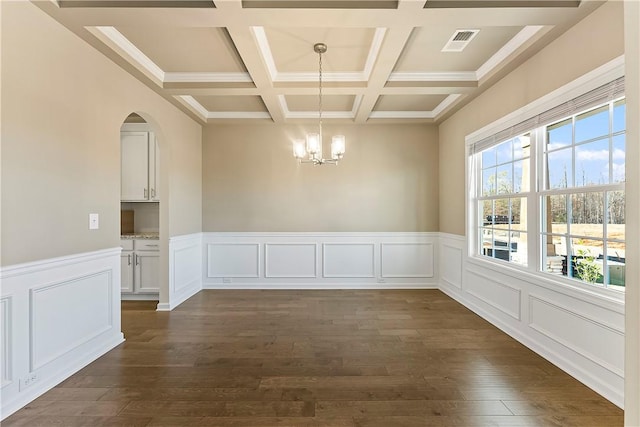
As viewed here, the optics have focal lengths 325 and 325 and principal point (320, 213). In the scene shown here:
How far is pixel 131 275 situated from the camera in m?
4.68

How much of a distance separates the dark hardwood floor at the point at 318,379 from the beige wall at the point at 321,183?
1.92 m

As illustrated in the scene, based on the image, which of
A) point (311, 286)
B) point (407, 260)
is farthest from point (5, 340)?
point (407, 260)

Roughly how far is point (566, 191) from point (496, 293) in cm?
148

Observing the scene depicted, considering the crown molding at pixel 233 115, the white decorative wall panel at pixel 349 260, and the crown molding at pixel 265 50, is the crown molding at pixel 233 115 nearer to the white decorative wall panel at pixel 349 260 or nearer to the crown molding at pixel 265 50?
the crown molding at pixel 265 50

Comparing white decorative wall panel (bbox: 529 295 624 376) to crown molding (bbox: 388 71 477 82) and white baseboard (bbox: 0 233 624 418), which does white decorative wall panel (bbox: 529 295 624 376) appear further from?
crown molding (bbox: 388 71 477 82)

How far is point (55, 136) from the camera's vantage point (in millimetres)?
2494

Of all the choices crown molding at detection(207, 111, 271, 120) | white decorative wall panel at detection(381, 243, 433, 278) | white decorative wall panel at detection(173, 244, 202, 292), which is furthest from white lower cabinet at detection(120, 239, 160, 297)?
white decorative wall panel at detection(381, 243, 433, 278)

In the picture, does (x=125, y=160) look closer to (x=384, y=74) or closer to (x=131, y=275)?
(x=131, y=275)

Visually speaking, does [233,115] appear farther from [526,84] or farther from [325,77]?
[526,84]

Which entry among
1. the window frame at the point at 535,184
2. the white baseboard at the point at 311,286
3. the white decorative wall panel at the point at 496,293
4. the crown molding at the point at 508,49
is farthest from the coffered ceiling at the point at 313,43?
the white baseboard at the point at 311,286

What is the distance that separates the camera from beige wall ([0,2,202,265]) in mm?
2160

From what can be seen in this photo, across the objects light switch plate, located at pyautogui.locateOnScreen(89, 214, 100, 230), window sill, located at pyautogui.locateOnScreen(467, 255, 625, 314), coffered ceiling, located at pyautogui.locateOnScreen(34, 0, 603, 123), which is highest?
coffered ceiling, located at pyautogui.locateOnScreen(34, 0, 603, 123)

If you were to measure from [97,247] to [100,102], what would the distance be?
1.34 m

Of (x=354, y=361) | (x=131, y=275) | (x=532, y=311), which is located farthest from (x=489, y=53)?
(x=131, y=275)
